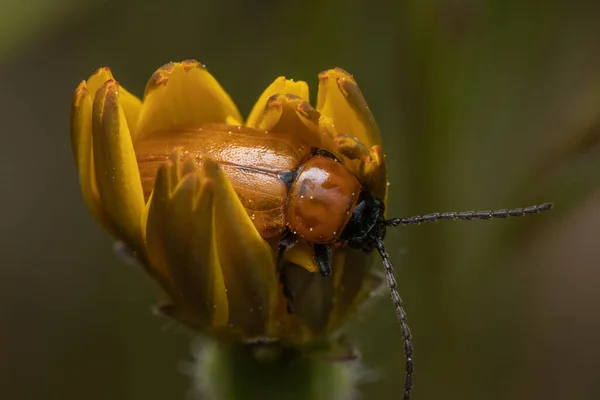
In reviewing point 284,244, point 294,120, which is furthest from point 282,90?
point 284,244

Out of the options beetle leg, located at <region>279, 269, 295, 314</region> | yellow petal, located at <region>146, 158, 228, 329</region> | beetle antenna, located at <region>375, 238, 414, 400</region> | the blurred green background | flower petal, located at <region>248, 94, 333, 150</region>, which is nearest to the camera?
yellow petal, located at <region>146, 158, 228, 329</region>

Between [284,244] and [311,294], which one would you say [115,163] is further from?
[311,294]

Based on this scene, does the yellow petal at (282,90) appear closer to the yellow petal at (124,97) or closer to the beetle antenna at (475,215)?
the yellow petal at (124,97)

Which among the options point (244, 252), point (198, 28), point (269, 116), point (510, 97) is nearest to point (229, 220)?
point (244, 252)

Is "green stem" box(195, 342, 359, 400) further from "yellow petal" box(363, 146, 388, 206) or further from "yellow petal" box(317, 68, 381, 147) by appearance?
"yellow petal" box(317, 68, 381, 147)

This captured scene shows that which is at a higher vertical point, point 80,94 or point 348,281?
point 80,94

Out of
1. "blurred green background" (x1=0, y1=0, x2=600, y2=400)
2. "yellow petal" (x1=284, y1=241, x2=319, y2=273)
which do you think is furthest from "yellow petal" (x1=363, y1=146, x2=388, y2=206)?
"blurred green background" (x1=0, y1=0, x2=600, y2=400)

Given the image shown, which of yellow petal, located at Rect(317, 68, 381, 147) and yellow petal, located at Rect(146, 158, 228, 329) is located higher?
yellow petal, located at Rect(317, 68, 381, 147)

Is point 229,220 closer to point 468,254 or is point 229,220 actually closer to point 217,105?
point 217,105
